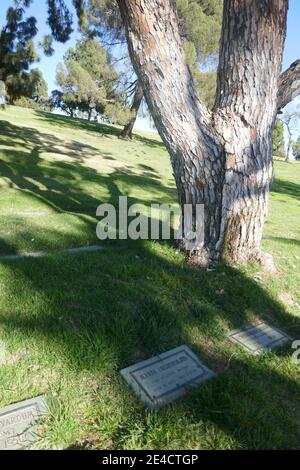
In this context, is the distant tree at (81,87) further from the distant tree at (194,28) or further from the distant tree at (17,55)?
the distant tree at (17,55)

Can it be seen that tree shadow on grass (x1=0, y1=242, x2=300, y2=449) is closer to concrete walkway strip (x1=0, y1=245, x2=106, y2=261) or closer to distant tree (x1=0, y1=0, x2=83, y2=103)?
concrete walkway strip (x1=0, y1=245, x2=106, y2=261)

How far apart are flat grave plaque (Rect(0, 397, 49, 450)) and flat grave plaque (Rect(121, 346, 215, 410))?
22.2 inches

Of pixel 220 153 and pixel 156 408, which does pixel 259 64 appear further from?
pixel 156 408

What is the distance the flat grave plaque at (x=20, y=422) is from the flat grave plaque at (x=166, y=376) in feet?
1.85

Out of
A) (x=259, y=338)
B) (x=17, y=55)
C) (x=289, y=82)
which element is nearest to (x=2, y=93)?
(x=17, y=55)

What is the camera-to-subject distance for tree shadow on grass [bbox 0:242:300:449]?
6.45 ft

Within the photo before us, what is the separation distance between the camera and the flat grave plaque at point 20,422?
1.75 m

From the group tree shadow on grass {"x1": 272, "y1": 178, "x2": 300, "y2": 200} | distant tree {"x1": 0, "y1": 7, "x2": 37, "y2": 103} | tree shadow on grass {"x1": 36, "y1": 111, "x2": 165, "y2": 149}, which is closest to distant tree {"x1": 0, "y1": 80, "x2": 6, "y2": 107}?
distant tree {"x1": 0, "y1": 7, "x2": 37, "y2": 103}

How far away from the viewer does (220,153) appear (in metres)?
3.68

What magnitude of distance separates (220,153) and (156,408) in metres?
2.59

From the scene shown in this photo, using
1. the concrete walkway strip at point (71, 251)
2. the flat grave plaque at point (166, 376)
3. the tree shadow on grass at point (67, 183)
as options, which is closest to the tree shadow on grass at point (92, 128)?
the tree shadow on grass at point (67, 183)

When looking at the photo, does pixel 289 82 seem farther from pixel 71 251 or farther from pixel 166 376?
pixel 166 376

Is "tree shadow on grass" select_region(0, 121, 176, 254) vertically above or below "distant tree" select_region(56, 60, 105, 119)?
below

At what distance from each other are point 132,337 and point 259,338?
1.12 m
